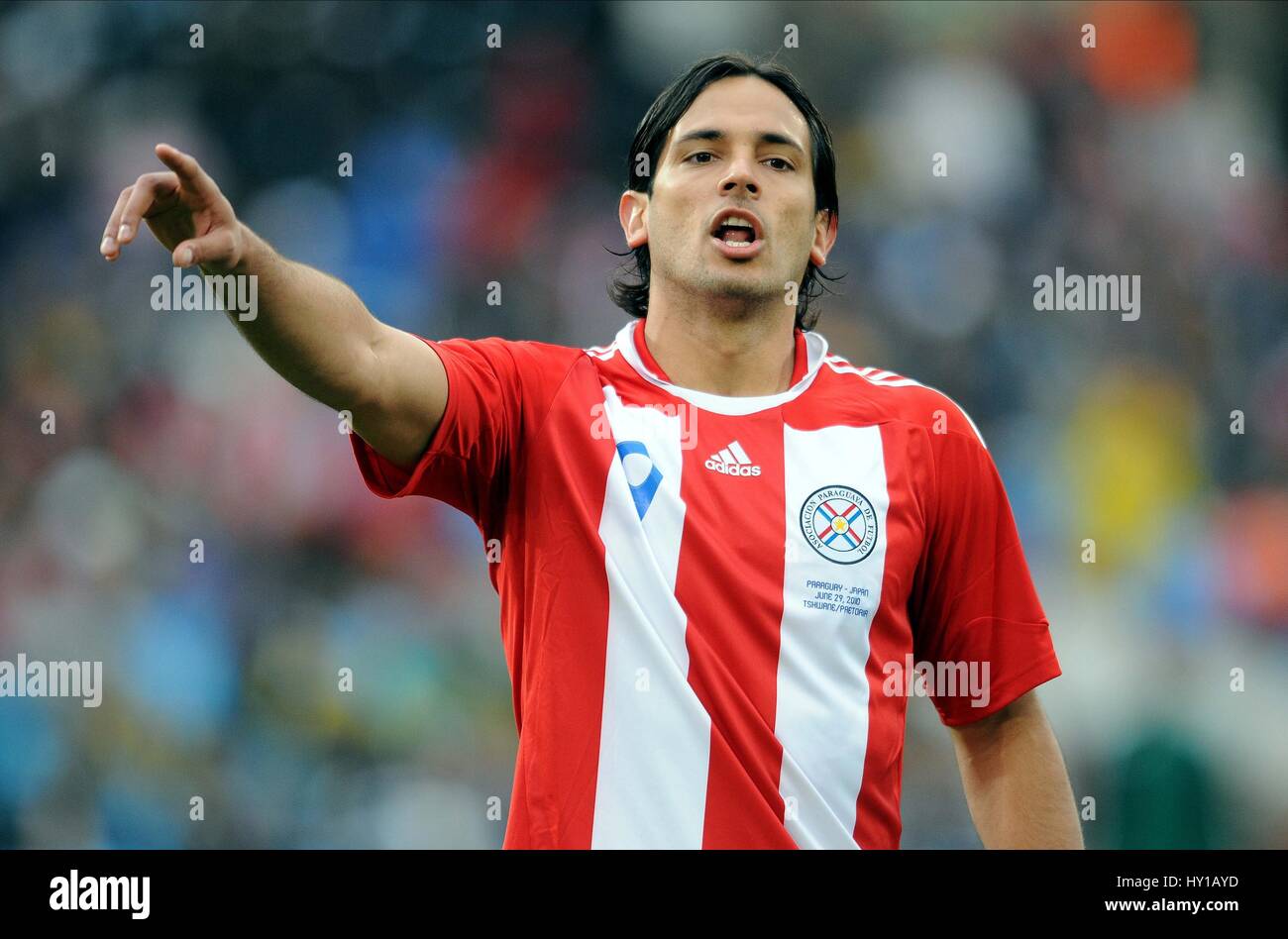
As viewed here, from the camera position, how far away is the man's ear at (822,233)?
11.6 ft

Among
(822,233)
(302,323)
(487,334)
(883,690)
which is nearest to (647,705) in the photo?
(883,690)

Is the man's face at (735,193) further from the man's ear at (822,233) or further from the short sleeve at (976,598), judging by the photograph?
the short sleeve at (976,598)

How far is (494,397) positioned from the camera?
2697 mm

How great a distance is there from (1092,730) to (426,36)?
15.1 ft

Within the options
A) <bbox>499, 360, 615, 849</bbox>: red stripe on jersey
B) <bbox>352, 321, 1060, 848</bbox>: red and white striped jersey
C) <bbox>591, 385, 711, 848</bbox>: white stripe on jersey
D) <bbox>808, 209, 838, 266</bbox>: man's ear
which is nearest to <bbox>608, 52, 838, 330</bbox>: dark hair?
<bbox>808, 209, 838, 266</bbox>: man's ear

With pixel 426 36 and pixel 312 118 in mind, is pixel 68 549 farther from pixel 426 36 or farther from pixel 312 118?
pixel 426 36

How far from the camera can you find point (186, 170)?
2174mm

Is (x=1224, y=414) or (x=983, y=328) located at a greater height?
(x=983, y=328)

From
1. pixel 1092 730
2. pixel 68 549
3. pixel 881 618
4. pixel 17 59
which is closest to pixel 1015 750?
pixel 881 618

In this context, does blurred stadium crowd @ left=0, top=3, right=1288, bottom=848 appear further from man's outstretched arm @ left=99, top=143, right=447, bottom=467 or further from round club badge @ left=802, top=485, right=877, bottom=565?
man's outstretched arm @ left=99, top=143, right=447, bottom=467

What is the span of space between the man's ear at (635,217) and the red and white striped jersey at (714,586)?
532 mm

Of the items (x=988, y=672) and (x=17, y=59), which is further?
(x=17, y=59)

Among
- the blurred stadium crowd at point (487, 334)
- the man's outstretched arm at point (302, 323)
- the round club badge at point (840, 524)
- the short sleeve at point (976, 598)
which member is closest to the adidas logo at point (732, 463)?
A: the round club badge at point (840, 524)

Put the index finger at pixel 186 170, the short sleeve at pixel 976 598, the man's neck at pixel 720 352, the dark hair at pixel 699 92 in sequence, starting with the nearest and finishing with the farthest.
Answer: the index finger at pixel 186 170, the short sleeve at pixel 976 598, the man's neck at pixel 720 352, the dark hair at pixel 699 92
